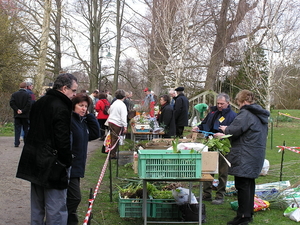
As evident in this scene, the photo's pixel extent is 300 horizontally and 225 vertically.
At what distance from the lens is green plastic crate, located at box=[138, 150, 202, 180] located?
424 cm

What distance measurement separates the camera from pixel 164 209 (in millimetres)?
5445

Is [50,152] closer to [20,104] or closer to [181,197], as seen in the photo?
[181,197]

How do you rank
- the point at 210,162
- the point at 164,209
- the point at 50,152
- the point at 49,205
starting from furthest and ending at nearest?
1. the point at 164,209
2. the point at 210,162
3. the point at 49,205
4. the point at 50,152

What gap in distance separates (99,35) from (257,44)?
14.8 meters

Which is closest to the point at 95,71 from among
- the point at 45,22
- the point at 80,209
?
the point at 45,22

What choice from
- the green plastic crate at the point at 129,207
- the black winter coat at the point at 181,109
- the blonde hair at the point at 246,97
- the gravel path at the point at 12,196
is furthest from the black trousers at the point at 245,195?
the black winter coat at the point at 181,109

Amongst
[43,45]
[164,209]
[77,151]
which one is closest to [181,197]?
[164,209]

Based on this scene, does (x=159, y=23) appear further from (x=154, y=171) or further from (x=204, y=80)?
(x=154, y=171)

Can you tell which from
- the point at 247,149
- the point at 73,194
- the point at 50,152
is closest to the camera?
the point at 50,152

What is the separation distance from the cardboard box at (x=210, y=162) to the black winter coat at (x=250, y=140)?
537mm

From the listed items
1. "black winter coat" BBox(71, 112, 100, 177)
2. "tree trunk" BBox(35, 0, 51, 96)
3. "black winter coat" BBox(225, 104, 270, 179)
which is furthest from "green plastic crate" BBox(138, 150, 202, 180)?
"tree trunk" BBox(35, 0, 51, 96)

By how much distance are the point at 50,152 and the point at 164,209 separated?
2368 millimetres

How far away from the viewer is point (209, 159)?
185 inches

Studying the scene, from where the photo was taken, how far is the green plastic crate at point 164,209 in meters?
5.38
